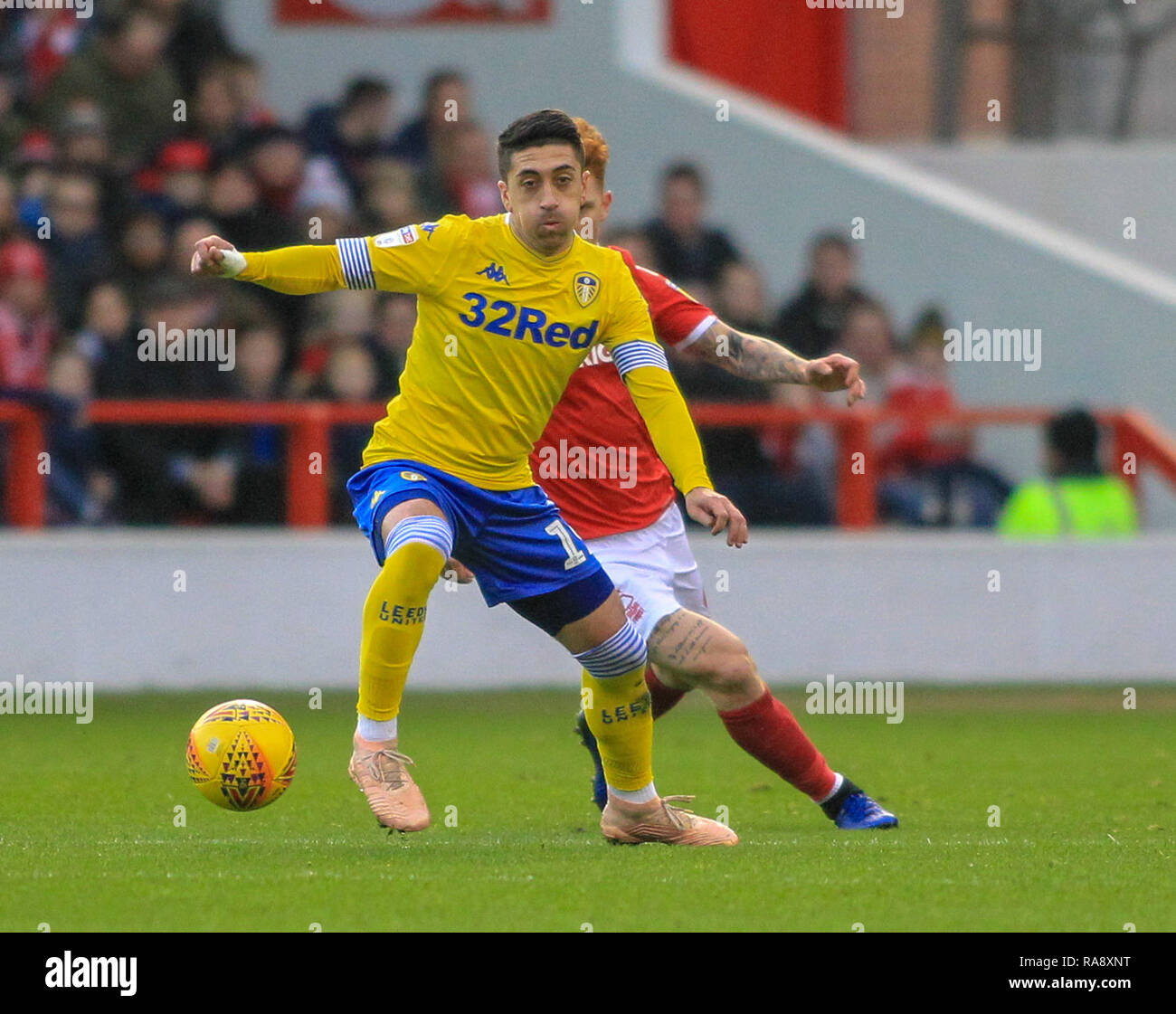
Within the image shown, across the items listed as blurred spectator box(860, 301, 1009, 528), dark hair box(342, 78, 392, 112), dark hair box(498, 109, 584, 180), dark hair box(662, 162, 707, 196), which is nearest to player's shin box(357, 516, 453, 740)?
dark hair box(498, 109, 584, 180)

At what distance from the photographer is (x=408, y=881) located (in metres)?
5.78

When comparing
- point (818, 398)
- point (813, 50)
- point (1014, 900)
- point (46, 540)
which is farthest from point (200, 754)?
point (813, 50)

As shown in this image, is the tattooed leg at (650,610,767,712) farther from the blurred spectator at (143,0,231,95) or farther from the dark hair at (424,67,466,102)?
the blurred spectator at (143,0,231,95)

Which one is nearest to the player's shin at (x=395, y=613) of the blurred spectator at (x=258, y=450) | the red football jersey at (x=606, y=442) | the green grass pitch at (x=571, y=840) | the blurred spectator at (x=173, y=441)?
the green grass pitch at (x=571, y=840)

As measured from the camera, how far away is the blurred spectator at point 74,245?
12977mm

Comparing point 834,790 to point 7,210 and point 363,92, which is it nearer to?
point 7,210

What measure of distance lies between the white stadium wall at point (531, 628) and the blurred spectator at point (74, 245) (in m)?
1.51

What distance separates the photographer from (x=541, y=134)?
6414 millimetres

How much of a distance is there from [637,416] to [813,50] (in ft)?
35.1

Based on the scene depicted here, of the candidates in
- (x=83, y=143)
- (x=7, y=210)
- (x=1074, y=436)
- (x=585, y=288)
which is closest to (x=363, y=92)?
(x=83, y=143)

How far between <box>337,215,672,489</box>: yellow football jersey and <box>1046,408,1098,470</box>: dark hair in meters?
6.49

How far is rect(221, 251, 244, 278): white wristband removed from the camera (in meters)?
6.18

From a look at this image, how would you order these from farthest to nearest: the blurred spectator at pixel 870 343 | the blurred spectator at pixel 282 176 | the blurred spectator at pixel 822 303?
the blurred spectator at pixel 870 343 < the blurred spectator at pixel 822 303 < the blurred spectator at pixel 282 176

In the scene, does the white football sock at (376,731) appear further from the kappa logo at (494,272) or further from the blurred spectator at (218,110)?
the blurred spectator at (218,110)
